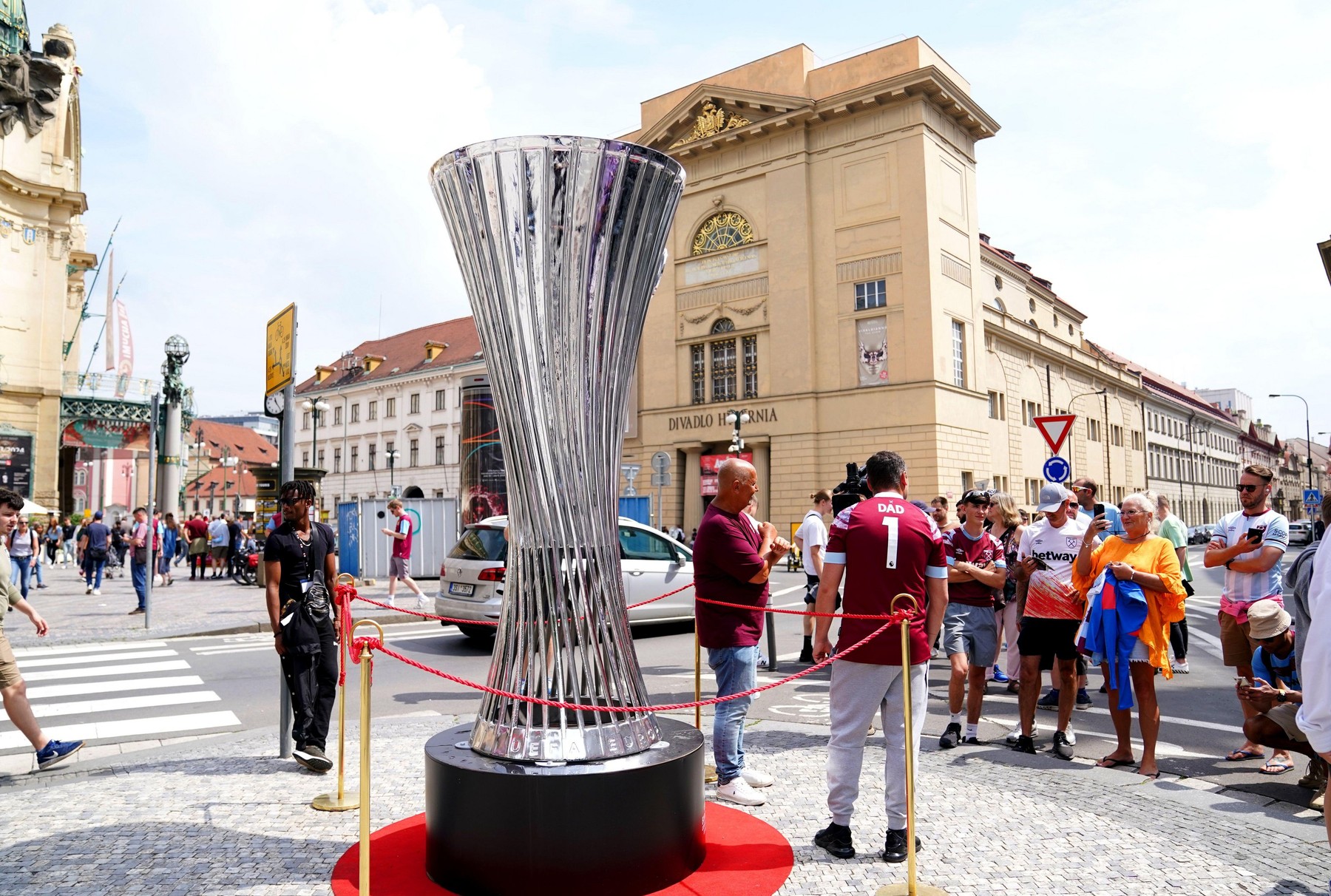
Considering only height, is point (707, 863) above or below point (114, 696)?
above

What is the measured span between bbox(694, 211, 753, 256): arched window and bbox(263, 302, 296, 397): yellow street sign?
28.2 meters

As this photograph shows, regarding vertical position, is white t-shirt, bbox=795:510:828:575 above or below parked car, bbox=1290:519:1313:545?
above

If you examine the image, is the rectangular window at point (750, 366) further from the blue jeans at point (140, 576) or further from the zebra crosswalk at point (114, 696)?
the zebra crosswalk at point (114, 696)

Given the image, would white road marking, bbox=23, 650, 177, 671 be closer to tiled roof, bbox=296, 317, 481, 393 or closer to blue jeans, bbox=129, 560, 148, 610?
blue jeans, bbox=129, 560, 148, 610

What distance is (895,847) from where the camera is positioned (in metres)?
3.77

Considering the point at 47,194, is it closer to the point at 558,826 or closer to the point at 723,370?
the point at 723,370

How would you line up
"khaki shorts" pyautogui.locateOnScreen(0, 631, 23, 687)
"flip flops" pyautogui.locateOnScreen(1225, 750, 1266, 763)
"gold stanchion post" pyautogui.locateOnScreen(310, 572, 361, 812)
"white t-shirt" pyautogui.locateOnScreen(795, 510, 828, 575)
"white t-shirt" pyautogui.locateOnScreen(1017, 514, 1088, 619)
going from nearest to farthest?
"gold stanchion post" pyautogui.locateOnScreen(310, 572, 361, 812) → "khaki shorts" pyautogui.locateOnScreen(0, 631, 23, 687) → "flip flops" pyautogui.locateOnScreen(1225, 750, 1266, 763) → "white t-shirt" pyautogui.locateOnScreen(1017, 514, 1088, 619) → "white t-shirt" pyautogui.locateOnScreen(795, 510, 828, 575)

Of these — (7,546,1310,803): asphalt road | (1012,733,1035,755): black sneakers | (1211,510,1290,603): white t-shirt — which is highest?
(1211,510,1290,603): white t-shirt

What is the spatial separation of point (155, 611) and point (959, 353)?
26305 mm

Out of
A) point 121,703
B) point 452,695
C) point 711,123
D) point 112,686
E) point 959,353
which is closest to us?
point 121,703

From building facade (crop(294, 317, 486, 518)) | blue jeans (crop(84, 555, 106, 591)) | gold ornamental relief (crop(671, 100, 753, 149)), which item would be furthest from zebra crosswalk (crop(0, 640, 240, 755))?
building facade (crop(294, 317, 486, 518))

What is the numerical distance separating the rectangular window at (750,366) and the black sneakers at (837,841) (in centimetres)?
2984

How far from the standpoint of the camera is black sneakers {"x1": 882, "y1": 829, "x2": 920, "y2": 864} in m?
3.74

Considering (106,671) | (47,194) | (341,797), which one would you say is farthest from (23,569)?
(47,194)
